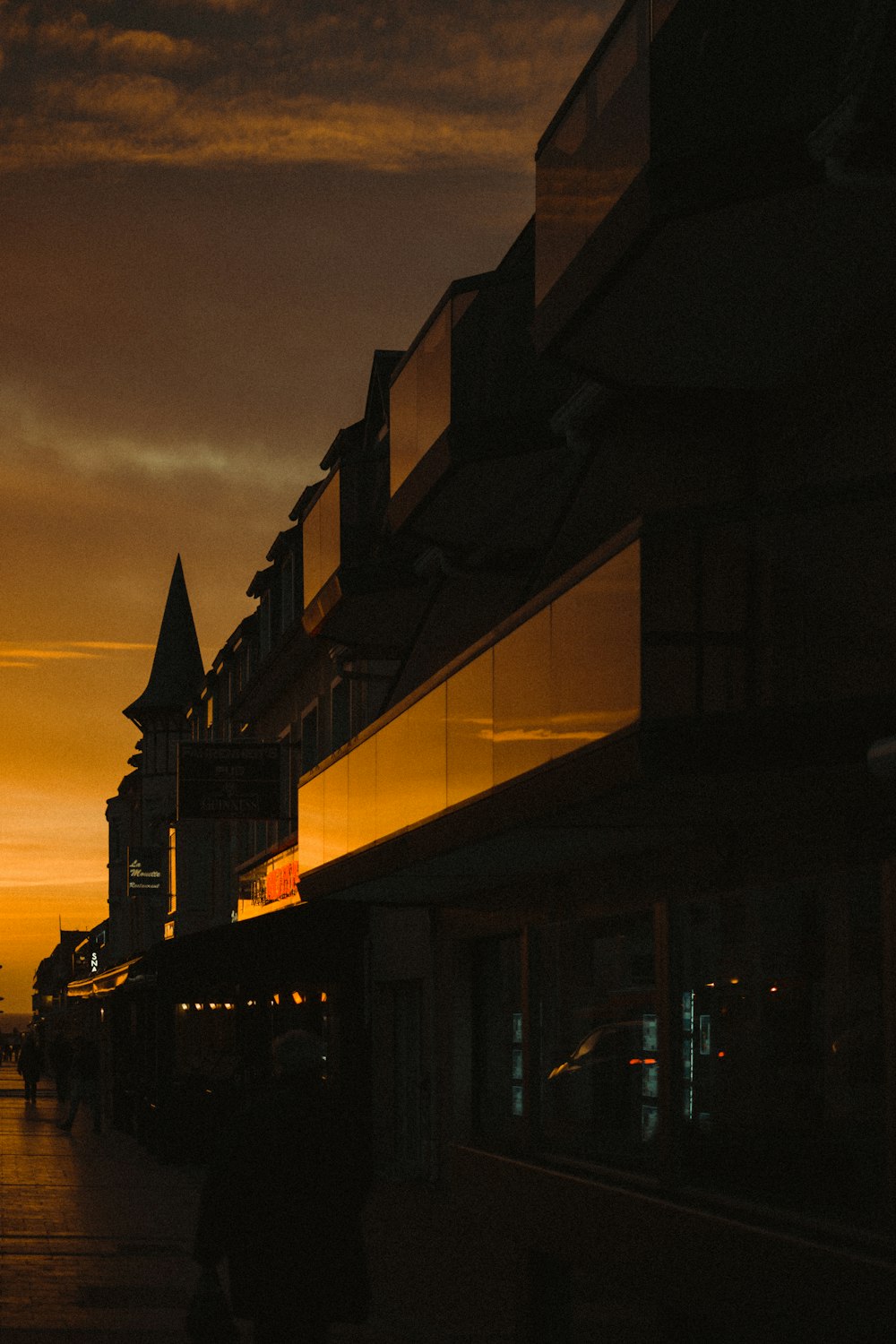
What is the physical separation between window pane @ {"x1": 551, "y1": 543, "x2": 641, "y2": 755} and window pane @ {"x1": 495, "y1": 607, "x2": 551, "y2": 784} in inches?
9.1

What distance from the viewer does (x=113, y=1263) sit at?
1656 centimetres

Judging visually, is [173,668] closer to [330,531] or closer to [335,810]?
[330,531]

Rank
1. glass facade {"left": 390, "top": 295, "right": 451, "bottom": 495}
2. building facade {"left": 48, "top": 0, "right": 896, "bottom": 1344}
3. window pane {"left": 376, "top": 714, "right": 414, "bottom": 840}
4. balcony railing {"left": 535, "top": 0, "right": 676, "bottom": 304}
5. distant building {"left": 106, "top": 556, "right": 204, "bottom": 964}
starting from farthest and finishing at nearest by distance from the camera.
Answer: distant building {"left": 106, "top": 556, "right": 204, "bottom": 964}
glass facade {"left": 390, "top": 295, "right": 451, "bottom": 495}
window pane {"left": 376, "top": 714, "right": 414, "bottom": 840}
balcony railing {"left": 535, "top": 0, "right": 676, "bottom": 304}
building facade {"left": 48, "top": 0, "right": 896, "bottom": 1344}

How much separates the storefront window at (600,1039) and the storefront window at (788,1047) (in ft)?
2.14

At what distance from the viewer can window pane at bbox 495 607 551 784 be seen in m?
12.1

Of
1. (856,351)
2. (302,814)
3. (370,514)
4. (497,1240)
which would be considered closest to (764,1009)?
(856,351)

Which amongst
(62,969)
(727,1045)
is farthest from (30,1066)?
(62,969)

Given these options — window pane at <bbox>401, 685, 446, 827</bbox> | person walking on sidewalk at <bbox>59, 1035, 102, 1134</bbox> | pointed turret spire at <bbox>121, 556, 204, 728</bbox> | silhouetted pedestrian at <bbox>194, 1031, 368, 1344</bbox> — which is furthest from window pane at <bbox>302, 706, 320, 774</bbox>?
pointed turret spire at <bbox>121, 556, 204, 728</bbox>

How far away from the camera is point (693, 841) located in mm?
12461

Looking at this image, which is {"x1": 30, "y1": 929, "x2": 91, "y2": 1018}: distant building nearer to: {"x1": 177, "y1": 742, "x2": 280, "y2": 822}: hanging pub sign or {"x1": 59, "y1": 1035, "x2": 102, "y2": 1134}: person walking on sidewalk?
{"x1": 59, "y1": 1035, "x2": 102, "y2": 1134}: person walking on sidewalk

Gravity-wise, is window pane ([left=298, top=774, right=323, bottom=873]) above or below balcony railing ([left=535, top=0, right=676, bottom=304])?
below

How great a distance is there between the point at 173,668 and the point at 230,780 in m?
34.9

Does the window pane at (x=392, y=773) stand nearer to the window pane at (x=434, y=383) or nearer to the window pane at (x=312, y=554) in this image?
the window pane at (x=434, y=383)

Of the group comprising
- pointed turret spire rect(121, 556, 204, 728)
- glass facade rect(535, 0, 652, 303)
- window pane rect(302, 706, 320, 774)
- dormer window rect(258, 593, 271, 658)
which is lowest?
window pane rect(302, 706, 320, 774)
